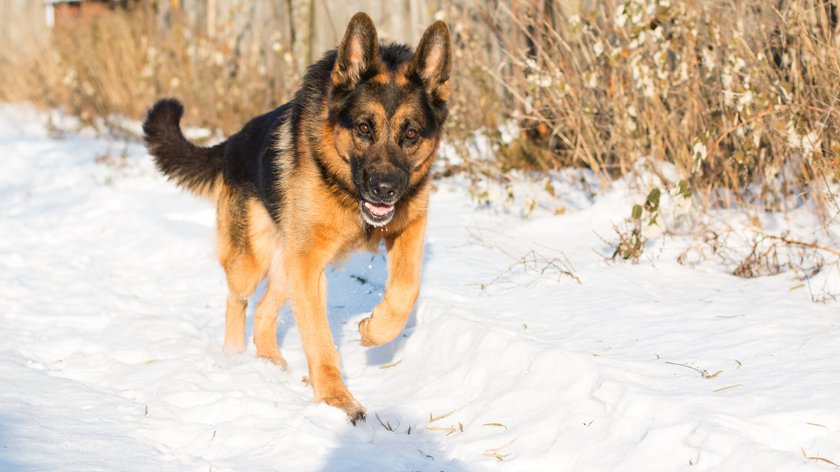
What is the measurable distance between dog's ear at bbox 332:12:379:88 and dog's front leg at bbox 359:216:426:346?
79 centimetres

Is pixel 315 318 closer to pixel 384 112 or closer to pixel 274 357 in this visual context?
pixel 274 357

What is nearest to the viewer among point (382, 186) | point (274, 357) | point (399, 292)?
point (382, 186)

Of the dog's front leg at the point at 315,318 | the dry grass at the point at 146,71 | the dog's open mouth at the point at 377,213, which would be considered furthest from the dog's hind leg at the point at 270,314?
the dry grass at the point at 146,71

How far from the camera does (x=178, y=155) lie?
5492 mm

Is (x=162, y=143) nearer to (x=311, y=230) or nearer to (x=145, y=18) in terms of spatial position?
(x=311, y=230)

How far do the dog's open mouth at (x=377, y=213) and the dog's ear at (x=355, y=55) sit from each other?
0.62 metres

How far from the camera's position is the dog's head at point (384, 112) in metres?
4.10

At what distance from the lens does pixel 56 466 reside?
116 inches

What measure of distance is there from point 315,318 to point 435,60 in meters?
1.41

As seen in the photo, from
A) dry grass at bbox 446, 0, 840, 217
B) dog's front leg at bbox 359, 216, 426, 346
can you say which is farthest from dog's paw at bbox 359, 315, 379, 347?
dry grass at bbox 446, 0, 840, 217

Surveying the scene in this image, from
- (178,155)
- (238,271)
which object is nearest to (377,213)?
(238,271)

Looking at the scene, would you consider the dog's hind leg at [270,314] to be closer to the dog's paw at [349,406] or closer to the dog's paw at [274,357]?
the dog's paw at [274,357]

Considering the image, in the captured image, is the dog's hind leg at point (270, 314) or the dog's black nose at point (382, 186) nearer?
the dog's black nose at point (382, 186)

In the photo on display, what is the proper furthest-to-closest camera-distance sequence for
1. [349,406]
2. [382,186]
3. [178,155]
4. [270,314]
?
[178,155] → [270,314] → [382,186] → [349,406]
